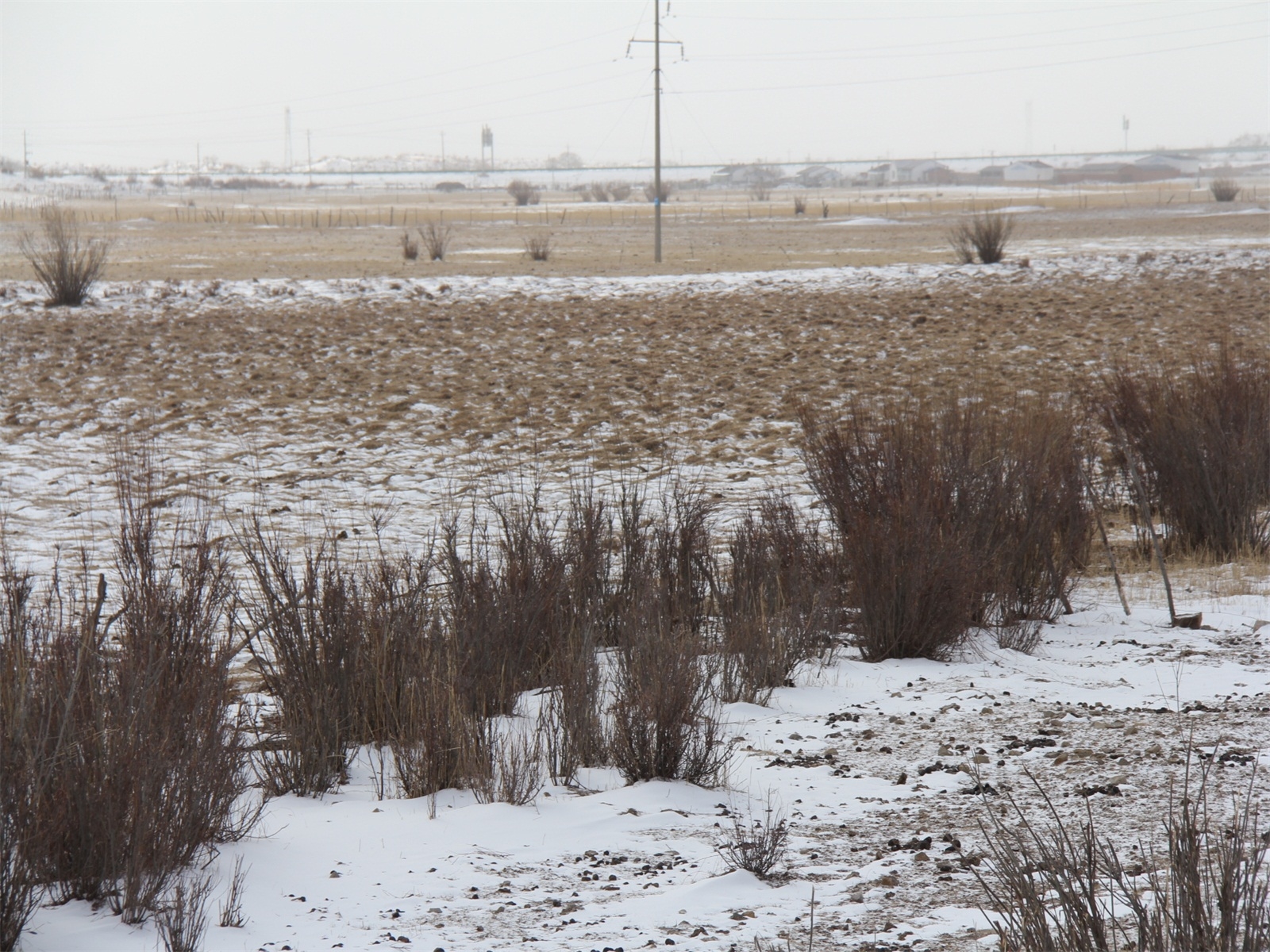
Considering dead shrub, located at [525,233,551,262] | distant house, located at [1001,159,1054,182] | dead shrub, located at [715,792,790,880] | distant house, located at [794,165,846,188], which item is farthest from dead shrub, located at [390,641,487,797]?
distant house, located at [1001,159,1054,182]

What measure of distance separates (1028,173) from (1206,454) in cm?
12613

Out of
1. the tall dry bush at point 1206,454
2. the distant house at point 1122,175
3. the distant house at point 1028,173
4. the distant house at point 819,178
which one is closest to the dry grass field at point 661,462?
the tall dry bush at point 1206,454

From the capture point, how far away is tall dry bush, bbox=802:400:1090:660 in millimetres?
5777

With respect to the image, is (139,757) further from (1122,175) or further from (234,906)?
(1122,175)

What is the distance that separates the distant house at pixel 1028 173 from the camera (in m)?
118

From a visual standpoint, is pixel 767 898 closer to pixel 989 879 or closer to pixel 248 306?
pixel 989 879

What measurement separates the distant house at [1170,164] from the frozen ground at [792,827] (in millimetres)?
125261

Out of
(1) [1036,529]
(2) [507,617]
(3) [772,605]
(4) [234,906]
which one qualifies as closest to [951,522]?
(1) [1036,529]

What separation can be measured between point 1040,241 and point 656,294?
14994mm

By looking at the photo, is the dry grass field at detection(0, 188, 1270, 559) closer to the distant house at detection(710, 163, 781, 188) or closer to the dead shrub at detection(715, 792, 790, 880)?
A: the dead shrub at detection(715, 792, 790, 880)

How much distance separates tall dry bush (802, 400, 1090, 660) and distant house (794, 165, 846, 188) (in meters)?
115

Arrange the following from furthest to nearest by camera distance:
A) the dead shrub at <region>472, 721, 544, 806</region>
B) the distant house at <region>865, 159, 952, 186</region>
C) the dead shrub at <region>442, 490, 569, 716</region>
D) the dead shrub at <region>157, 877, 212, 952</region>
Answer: the distant house at <region>865, 159, 952, 186</region>, the dead shrub at <region>442, 490, 569, 716</region>, the dead shrub at <region>472, 721, 544, 806</region>, the dead shrub at <region>157, 877, 212, 952</region>

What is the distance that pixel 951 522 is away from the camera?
20.5 feet

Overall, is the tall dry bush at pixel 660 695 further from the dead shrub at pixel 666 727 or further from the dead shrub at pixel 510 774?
the dead shrub at pixel 510 774
